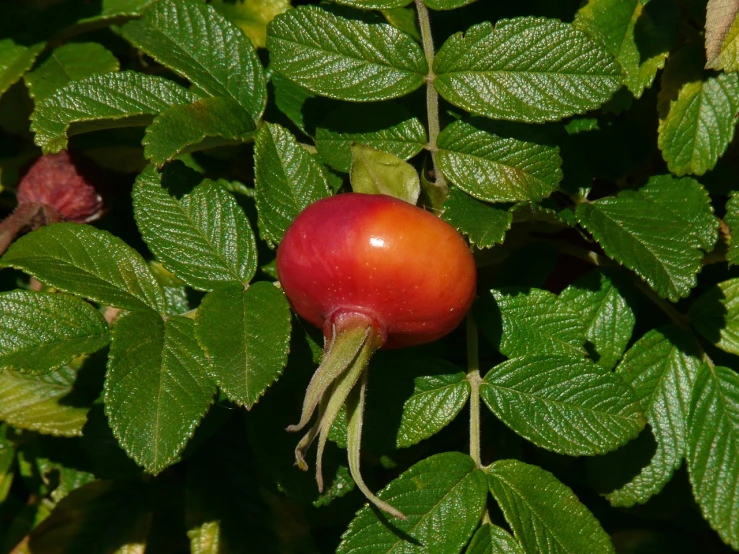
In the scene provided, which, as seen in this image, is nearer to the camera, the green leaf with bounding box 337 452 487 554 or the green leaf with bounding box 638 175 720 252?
the green leaf with bounding box 337 452 487 554

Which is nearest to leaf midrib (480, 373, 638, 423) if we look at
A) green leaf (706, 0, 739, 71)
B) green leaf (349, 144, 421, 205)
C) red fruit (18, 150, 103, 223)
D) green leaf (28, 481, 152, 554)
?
green leaf (349, 144, 421, 205)

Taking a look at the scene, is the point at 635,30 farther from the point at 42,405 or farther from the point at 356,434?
the point at 42,405

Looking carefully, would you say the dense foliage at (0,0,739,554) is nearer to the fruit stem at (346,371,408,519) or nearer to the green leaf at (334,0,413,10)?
the green leaf at (334,0,413,10)

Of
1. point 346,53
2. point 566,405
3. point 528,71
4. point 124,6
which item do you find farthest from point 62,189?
point 566,405

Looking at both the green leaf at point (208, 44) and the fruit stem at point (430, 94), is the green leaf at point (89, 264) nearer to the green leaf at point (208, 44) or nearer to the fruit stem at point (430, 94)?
the green leaf at point (208, 44)

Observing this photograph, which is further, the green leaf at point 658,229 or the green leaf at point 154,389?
the green leaf at point 658,229

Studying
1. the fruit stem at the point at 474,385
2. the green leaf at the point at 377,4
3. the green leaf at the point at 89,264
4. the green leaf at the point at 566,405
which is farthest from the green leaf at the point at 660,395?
the green leaf at the point at 89,264
